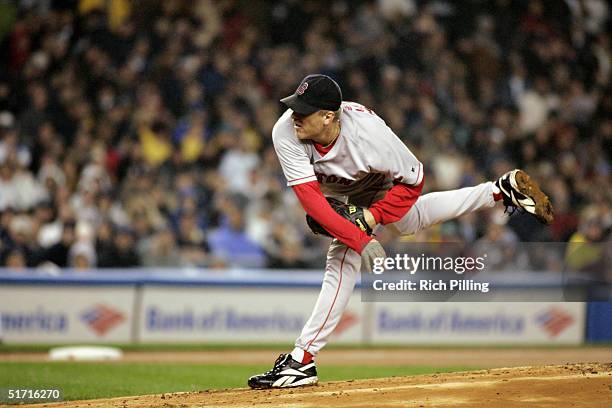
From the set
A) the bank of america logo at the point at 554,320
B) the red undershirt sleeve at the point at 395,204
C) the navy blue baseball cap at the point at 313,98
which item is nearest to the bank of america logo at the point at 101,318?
the bank of america logo at the point at 554,320

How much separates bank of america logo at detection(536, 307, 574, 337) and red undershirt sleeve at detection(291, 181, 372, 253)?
22.3 ft

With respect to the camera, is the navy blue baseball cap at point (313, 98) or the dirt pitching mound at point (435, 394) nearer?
the dirt pitching mound at point (435, 394)

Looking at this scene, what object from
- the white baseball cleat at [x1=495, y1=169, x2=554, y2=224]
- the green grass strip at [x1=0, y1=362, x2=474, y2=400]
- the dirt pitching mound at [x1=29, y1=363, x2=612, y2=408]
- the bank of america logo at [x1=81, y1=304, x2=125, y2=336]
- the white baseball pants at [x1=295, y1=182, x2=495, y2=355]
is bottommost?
the green grass strip at [x1=0, y1=362, x2=474, y2=400]

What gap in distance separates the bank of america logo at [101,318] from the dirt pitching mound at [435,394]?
16.7 ft

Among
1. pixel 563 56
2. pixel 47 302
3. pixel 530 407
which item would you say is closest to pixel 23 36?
pixel 47 302

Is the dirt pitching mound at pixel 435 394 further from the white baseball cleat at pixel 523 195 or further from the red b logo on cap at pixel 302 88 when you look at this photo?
the red b logo on cap at pixel 302 88

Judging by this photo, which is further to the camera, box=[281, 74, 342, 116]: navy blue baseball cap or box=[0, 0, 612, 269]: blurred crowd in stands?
box=[0, 0, 612, 269]: blurred crowd in stands

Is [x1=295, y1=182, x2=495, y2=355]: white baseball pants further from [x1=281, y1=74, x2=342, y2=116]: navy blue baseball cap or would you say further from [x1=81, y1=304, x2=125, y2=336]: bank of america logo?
[x1=81, y1=304, x2=125, y2=336]: bank of america logo

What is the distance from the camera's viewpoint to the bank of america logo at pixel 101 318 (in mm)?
11047

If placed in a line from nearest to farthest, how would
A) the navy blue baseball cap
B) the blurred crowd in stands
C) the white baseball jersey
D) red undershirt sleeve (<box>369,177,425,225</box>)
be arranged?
the navy blue baseball cap, the white baseball jersey, red undershirt sleeve (<box>369,177,425,225</box>), the blurred crowd in stands

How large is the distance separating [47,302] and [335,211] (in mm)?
5943

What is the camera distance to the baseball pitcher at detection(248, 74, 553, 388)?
5734 mm

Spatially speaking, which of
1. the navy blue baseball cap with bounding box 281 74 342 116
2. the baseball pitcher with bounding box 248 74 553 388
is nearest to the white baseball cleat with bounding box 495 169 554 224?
the baseball pitcher with bounding box 248 74 553 388

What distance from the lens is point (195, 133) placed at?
13.5 m
